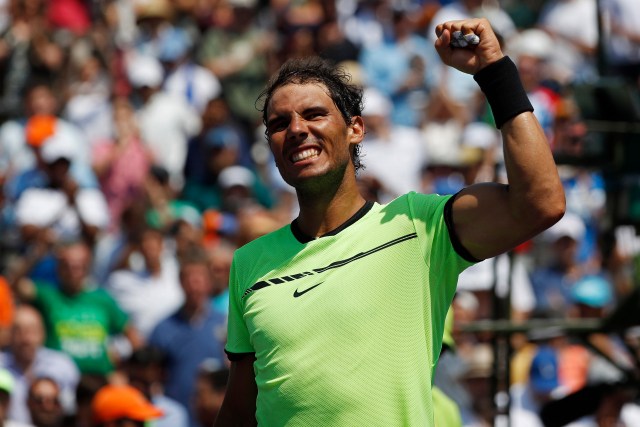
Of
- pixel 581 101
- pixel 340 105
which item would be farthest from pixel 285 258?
pixel 581 101

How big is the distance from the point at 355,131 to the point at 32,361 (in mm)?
5039

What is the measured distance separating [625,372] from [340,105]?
366 centimetres

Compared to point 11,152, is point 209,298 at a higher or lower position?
lower

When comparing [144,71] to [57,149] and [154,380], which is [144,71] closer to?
[57,149]

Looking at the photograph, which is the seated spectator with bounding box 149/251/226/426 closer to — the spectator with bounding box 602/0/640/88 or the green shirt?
the green shirt

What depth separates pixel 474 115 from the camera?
1250cm

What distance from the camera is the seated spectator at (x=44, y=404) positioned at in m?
8.07

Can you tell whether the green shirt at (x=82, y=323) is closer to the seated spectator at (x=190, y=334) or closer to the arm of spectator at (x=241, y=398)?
the seated spectator at (x=190, y=334)

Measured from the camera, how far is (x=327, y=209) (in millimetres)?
4012

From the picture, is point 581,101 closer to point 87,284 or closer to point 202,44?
point 87,284

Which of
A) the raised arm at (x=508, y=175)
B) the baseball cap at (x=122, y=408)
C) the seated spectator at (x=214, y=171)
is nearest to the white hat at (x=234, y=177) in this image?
the seated spectator at (x=214, y=171)

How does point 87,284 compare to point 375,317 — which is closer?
point 375,317

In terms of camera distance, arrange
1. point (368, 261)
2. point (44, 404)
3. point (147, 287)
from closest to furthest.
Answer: point (368, 261)
point (44, 404)
point (147, 287)

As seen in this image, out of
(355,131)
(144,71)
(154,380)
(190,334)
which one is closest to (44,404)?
(154,380)
